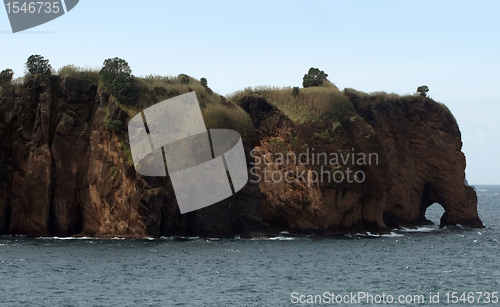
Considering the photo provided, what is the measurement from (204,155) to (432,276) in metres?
23.4

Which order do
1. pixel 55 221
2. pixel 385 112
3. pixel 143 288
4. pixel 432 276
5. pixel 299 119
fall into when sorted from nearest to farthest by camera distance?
pixel 143 288
pixel 432 276
pixel 55 221
pixel 299 119
pixel 385 112

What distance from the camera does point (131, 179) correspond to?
54.5m

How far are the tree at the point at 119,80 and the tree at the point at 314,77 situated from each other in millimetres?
19206

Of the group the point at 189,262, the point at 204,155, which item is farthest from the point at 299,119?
the point at 189,262

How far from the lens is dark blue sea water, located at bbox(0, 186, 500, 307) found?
111ft

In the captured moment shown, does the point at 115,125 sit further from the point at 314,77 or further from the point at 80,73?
the point at 314,77

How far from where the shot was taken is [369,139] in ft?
203

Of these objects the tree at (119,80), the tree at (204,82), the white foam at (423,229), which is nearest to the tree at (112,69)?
the tree at (119,80)

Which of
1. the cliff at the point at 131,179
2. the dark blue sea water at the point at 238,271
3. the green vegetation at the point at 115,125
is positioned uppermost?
the green vegetation at the point at 115,125

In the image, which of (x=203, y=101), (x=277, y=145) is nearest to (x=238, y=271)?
(x=277, y=145)

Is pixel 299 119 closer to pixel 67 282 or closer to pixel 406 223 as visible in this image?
pixel 406 223

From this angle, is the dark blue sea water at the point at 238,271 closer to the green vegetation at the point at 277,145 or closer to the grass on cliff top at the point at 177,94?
the green vegetation at the point at 277,145

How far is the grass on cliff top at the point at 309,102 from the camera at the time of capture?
2454 inches

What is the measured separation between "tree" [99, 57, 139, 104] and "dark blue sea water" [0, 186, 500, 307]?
13.3m
